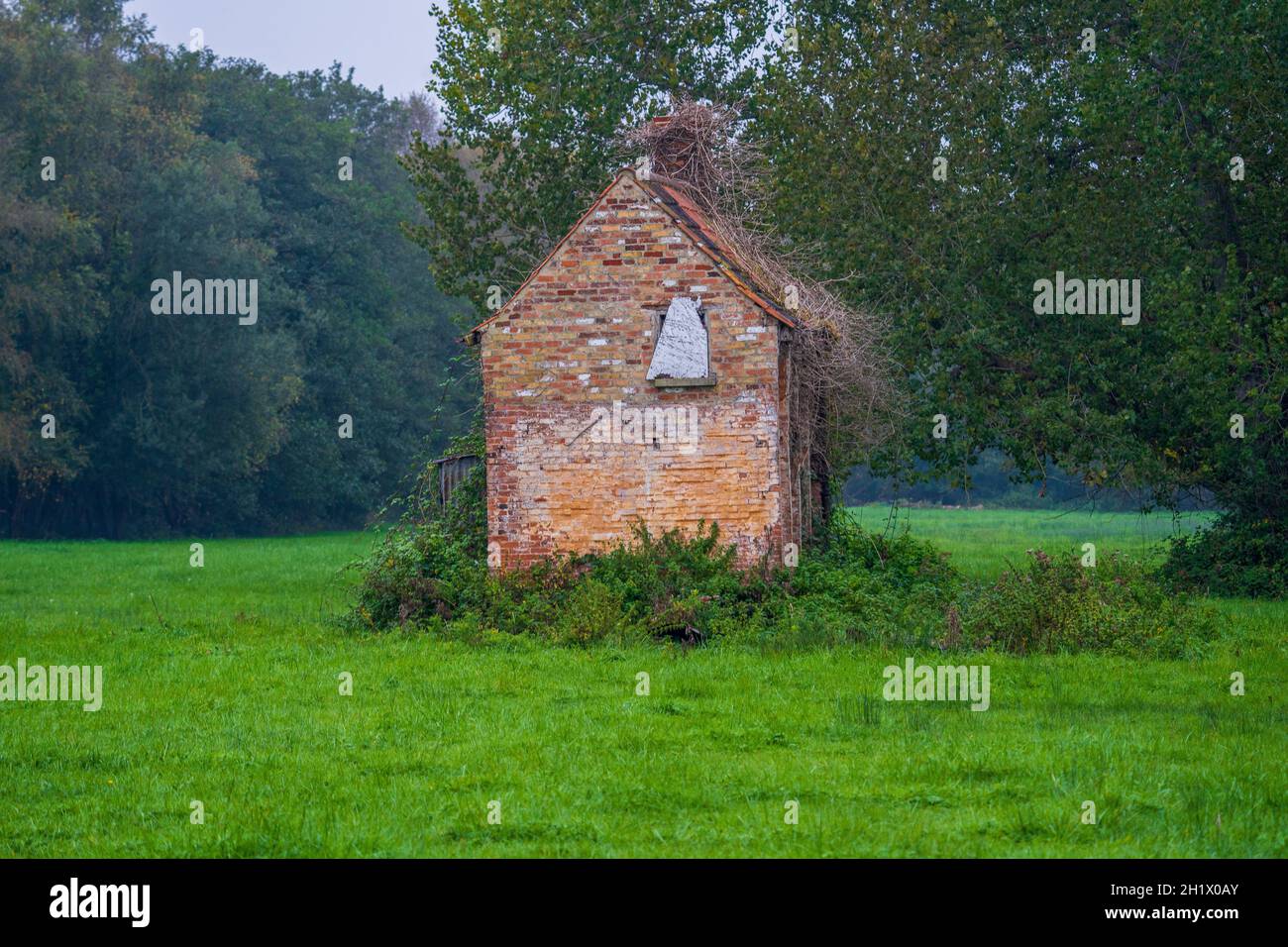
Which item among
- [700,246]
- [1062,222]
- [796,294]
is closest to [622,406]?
[700,246]

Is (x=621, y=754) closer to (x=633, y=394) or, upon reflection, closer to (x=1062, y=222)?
(x=633, y=394)

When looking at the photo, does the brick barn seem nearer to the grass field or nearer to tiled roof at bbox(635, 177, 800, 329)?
tiled roof at bbox(635, 177, 800, 329)

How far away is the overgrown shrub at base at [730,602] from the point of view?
58.7 ft

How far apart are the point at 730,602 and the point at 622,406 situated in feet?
9.99

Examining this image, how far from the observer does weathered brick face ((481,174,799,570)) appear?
1998cm

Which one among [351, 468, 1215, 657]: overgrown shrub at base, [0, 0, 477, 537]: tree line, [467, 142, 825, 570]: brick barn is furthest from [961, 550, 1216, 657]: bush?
[0, 0, 477, 537]: tree line

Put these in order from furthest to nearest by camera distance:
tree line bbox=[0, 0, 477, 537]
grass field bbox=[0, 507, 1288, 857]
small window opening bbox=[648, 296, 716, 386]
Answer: tree line bbox=[0, 0, 477, 537], small window opening bbox=[648, 296, 716, 386], grass field bbox=[0, 507, 1288, 857]

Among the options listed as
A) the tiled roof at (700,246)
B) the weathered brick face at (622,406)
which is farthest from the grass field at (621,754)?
the tiled roof at (700,246)

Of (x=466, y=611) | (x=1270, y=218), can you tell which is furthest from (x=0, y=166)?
(x=1270, y=218)

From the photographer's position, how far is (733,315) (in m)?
20.1

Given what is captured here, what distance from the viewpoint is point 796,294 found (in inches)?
870

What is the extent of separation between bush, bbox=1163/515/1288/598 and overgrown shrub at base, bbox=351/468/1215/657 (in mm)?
6936

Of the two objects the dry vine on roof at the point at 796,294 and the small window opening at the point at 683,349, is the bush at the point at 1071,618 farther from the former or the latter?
the small window opening at the point at 683,349

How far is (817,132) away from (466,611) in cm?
1588
